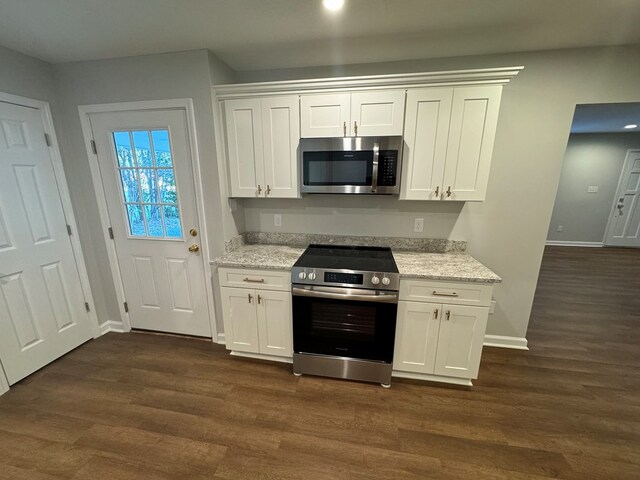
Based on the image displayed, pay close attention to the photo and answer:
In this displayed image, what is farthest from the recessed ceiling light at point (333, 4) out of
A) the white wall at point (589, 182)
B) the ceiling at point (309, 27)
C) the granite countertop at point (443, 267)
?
the white wall at point (589, 182)

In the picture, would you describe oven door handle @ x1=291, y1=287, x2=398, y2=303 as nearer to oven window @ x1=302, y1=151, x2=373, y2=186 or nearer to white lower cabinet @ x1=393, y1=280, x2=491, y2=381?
white lower cabinet @ x1=393, y1=280, x2=491, y2=381


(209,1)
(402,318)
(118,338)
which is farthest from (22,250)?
(402,318)

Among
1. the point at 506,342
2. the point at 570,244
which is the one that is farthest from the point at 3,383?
the point at 570,244

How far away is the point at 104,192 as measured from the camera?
2.40 meters

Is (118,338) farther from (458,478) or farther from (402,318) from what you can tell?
(458,478)

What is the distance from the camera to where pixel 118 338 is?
2621 mm

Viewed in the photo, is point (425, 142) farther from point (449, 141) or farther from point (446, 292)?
point (446, 292)

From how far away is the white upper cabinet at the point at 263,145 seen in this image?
205 centimetres

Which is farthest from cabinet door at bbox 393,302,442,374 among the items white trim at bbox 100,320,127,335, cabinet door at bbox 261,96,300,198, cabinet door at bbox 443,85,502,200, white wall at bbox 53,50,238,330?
white trim at bbox 100,320,127,335

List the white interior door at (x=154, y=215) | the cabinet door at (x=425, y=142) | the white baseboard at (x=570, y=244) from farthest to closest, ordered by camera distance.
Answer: the white baseboard at (x=570, y=244) → the white interior door at (x=154, y=215) → the cabinet door at (x=425, y=142)

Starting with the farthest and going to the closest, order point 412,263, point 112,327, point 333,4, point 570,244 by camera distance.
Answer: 1. point 570,244
2. point 112,327
3. point 412,263
4. point 333,4

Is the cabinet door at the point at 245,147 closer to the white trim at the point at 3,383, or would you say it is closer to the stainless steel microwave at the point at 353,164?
the stainless steel microwave at the point at 353,164

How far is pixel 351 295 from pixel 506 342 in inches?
72.3

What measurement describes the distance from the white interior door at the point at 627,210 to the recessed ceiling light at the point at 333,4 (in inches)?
293
